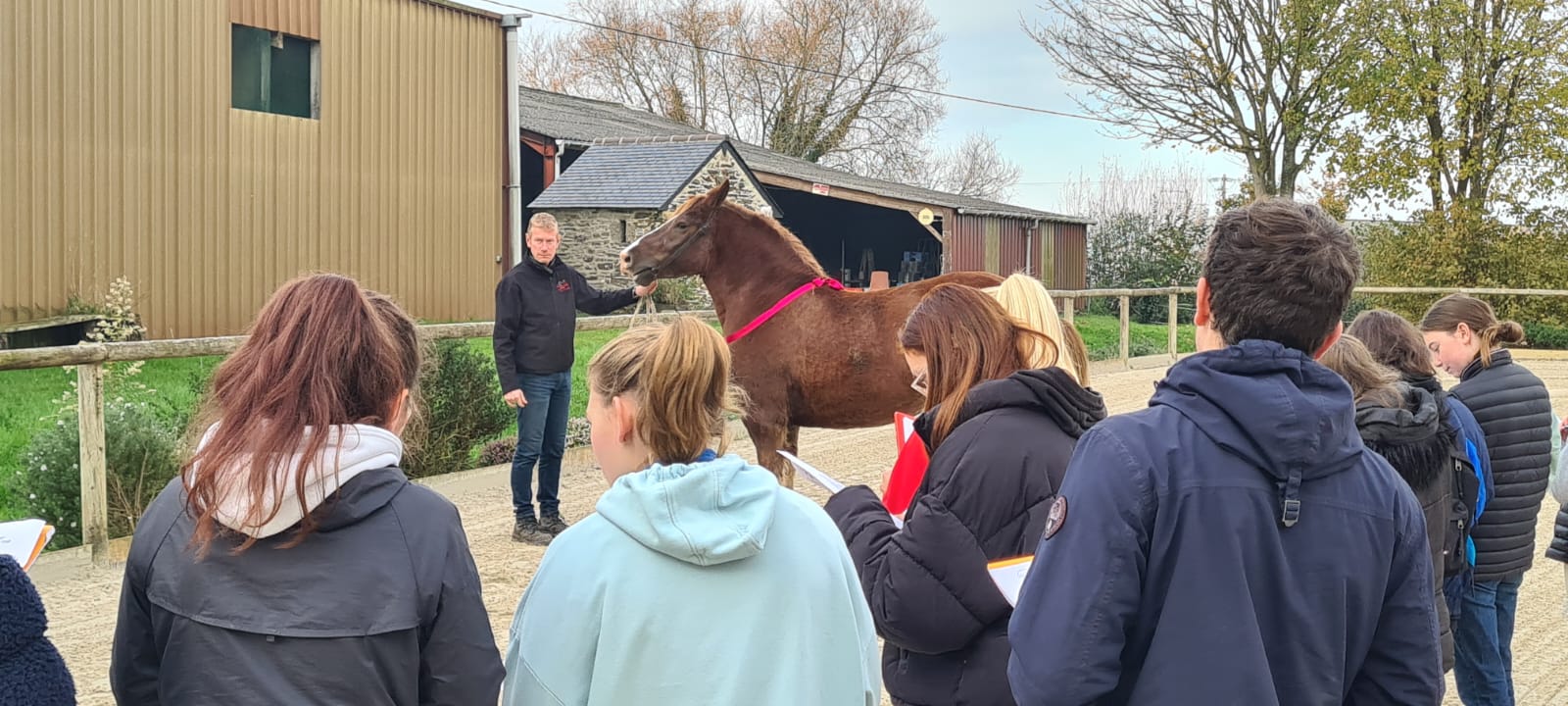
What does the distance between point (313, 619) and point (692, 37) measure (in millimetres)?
43336

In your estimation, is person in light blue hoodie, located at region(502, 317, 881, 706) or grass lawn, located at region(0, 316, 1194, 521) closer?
person in light blue hoodie, located at region(502, 317, 881, 706)

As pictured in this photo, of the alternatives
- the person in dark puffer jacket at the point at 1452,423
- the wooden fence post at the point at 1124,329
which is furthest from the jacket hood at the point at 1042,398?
the wooden fence post at the point at 1124,329

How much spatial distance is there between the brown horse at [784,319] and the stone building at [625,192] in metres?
11.9

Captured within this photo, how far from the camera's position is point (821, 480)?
2590 millimetres

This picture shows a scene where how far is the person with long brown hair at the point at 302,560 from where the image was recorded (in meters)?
1.73

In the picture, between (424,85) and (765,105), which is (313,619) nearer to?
(424,85)

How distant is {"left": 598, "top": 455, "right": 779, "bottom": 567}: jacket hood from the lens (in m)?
1.71

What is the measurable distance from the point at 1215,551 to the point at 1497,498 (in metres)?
2.55

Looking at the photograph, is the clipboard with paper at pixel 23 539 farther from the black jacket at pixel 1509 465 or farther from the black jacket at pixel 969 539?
the black jacket at pixel 1509 465

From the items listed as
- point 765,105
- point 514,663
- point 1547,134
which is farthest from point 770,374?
point 765,105

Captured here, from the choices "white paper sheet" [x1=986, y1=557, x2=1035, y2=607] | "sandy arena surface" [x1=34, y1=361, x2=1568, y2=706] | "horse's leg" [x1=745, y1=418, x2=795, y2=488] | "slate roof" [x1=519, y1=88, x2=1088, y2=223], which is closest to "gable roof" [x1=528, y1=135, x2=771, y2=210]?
"slate roof" [x1=519, y1=88, x2=1088, y2=223]

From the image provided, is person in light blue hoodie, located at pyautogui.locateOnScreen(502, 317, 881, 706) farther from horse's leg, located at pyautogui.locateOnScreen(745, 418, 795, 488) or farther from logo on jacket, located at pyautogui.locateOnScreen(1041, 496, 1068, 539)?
horse's leg, located at pyautogui.locateOnScreen(745, 418, 795, 488)

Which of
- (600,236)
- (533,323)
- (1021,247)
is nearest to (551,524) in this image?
(533,323)

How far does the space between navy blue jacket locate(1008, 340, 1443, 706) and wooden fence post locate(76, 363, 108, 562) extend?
5.38 meters
